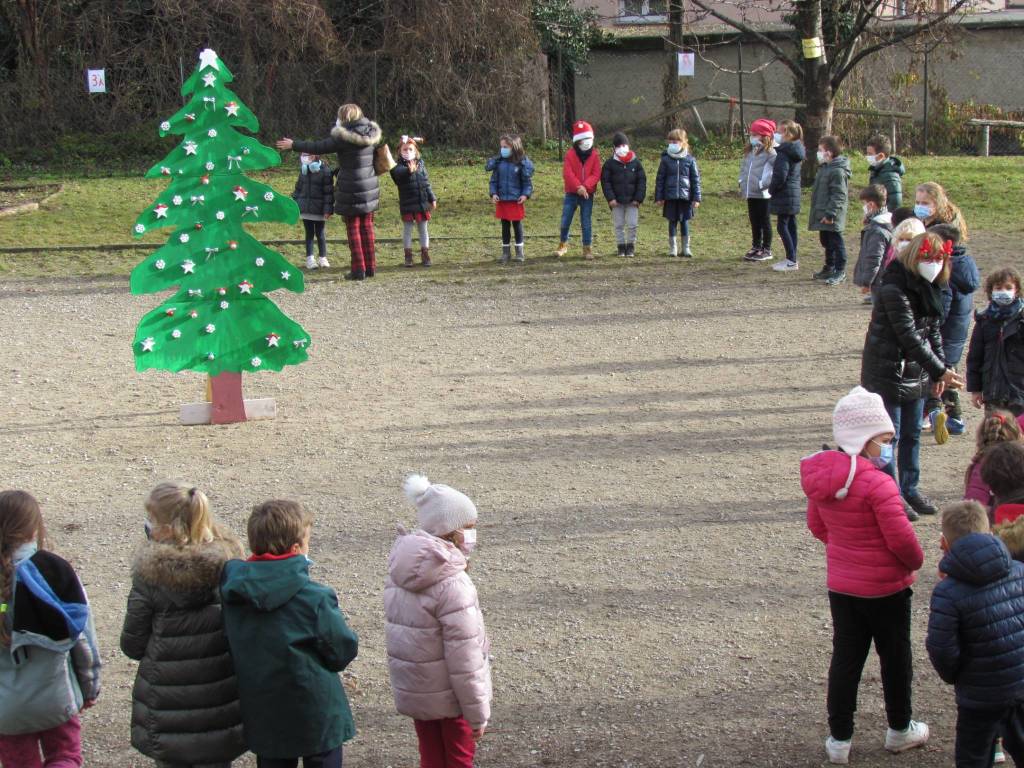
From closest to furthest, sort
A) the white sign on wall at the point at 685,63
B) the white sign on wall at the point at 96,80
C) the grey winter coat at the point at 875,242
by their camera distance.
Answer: the grey winter coat at the point at 875,242 → the white sign on wall at the point at 685,63 → the white sign on wall at the point at 96,80

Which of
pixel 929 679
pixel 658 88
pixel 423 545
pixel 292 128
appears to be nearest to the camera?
pixel 423 545

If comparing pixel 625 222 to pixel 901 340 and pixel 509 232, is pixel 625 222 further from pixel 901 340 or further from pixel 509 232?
pixel 901 340

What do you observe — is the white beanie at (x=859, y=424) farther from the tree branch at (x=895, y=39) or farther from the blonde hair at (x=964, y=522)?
the tree branch at (x=895, y=39)

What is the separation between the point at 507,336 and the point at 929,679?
7.80 metres

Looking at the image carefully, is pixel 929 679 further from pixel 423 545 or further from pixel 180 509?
pixel 180 509

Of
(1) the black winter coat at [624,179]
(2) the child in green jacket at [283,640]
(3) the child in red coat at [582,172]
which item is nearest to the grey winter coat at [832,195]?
(1) the black winter coat at [624,179]

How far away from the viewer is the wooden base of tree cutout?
10633mm

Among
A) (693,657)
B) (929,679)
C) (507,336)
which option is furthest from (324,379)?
(929,679)

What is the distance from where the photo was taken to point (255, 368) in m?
10.7

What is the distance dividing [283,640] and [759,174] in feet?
41.7

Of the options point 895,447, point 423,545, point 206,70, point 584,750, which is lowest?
point 584,750

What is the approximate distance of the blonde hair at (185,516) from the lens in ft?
15.6

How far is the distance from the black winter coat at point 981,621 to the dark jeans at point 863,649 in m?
0.51

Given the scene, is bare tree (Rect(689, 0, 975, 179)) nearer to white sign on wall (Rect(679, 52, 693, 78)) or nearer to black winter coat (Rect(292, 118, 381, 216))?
white sign on wall (Rect(679, 52, 693, 78))
